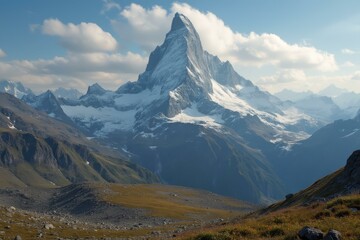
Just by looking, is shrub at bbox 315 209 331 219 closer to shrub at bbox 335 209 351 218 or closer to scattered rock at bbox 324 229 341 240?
shrub at bbox 335 209 351 218

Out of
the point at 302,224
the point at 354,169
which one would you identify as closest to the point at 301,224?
the point at 302,224

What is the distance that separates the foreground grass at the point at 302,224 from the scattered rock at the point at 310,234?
0.89 meters

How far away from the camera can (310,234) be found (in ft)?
89.7

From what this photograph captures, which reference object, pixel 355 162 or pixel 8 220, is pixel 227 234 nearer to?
pixel 355 162

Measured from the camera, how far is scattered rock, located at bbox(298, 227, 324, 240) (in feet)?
89.0

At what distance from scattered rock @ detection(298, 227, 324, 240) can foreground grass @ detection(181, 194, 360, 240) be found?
893 millimetres

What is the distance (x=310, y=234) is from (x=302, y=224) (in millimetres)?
6193

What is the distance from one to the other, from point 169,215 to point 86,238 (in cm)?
8960

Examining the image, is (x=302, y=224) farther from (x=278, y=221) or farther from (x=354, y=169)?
(x=354, y=169)

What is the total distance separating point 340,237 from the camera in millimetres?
26203

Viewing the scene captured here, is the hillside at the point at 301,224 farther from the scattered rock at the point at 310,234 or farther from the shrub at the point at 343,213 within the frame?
the scattered rock at the point at 310,234

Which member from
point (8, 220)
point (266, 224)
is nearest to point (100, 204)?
point (8, 220)

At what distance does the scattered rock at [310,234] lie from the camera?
27141 millimetres

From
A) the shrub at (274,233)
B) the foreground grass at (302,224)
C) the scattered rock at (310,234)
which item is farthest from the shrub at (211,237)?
the scattered rock at (310,234)
